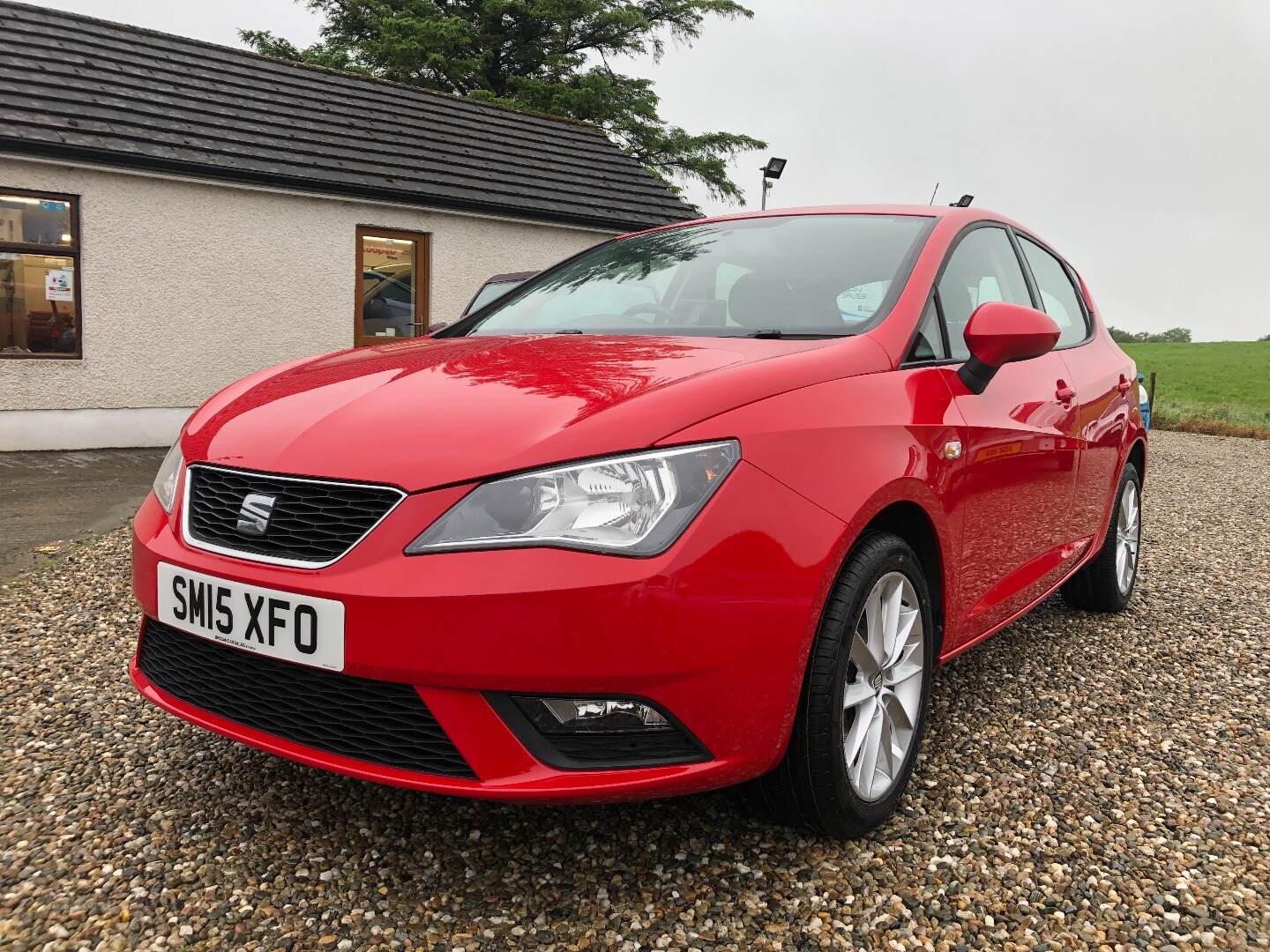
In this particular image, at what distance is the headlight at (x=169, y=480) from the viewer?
2154 millimetres

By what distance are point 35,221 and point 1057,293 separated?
8155mm

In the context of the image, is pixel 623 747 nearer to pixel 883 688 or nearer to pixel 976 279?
pixel 883 688

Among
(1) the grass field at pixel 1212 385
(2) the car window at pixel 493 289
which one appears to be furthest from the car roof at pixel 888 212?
(1) the grass field at pixel 1212 385

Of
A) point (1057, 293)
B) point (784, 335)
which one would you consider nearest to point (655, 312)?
point (784, 335)

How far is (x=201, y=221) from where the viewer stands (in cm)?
891

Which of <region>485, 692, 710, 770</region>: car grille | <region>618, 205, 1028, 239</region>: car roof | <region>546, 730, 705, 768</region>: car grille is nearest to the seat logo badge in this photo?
<region>485, 692, 710, 770</region>: car grille

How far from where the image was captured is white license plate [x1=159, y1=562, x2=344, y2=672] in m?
1.72

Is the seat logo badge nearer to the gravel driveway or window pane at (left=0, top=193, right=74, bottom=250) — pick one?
the gravel driveway

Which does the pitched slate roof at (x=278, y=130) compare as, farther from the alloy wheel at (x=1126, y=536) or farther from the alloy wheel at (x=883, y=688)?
the alloy wheel at (x=883, y=688)

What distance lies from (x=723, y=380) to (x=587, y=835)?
1.08 m

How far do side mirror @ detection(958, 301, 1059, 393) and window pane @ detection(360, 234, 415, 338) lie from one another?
8503 millimetres

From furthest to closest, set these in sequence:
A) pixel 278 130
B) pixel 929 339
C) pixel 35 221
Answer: pixel 278 130
pixel 35 221
pixel 929 339

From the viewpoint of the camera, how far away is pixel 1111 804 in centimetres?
243

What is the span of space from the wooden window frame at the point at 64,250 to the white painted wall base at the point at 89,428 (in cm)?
47
